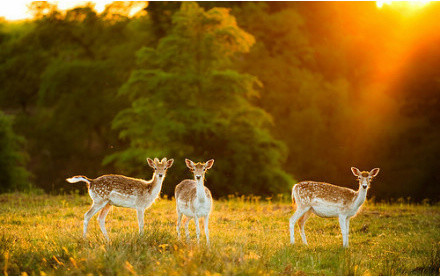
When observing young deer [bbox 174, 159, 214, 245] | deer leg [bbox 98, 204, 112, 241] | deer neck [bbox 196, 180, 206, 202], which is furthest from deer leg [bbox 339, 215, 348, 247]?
deer leg [bbox 98, 204, 112, 241]

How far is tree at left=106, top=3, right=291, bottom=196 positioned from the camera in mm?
23328

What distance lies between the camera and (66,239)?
29.9 ft

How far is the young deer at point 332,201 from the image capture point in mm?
9930

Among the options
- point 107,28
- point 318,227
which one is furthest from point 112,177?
point 107,28

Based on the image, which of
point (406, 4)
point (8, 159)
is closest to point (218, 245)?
point (8, 159)

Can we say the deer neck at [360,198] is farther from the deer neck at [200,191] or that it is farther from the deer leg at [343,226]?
the deer neck at [200,191]

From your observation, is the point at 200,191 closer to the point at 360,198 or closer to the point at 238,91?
the point at 360,198

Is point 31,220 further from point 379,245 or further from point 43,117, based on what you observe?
point 43,117

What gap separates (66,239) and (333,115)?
74.9 ft

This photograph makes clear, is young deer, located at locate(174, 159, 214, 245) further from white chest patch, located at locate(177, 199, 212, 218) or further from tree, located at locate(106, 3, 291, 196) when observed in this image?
tree, located at locate(106, 3, 291, 196)

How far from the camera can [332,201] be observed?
9977mm

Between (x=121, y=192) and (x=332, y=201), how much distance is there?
3.69 metres

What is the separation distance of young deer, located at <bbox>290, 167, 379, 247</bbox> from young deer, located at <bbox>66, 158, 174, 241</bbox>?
2481 millimetres

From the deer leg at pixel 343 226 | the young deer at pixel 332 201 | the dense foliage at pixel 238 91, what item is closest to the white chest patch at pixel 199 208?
the young deer at pixel 332 201
